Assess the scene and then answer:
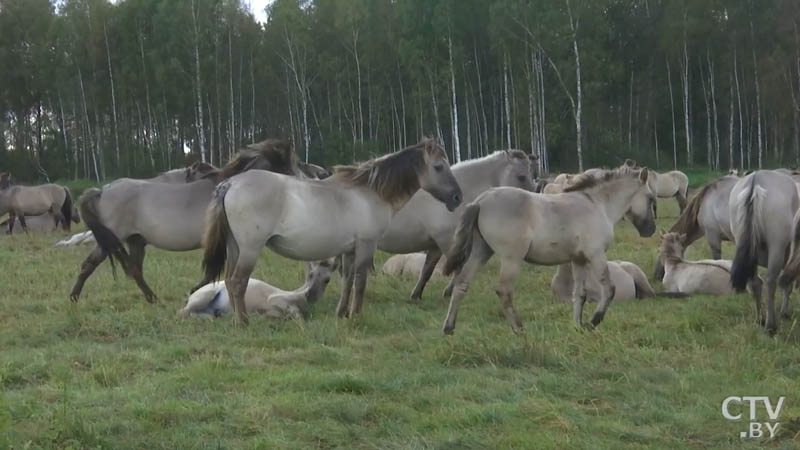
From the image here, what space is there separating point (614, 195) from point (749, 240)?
4.32 ft

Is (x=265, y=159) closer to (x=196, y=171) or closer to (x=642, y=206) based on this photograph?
(x=196, y=171)

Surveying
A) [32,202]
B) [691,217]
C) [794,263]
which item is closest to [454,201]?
[794,263]

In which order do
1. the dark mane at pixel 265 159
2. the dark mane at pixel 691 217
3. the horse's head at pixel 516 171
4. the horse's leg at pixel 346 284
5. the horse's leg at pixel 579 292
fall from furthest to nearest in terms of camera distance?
1. the dark mane at pixel 691 217
2. the horse's head at pixel 516 171
3. the dark mane at pixel 265 159
4. the horse's leg at pixel 346 284
5. the horse's leg at pixel 579 292

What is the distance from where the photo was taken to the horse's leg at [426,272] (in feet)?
33.0

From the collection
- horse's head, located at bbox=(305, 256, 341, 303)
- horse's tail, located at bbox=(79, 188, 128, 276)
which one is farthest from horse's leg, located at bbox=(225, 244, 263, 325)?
horse's tail, located at bbox=(79, 188, 128, 276)

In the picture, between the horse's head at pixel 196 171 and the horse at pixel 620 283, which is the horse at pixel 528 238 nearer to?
the horse at pixel 620 283

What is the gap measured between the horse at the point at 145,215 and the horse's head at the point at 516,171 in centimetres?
314

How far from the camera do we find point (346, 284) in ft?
28.3

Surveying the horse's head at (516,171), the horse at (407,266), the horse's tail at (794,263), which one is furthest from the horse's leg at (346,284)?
the horse's tail at (794,263)

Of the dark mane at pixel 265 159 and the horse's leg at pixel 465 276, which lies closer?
the horse's leg at pixel 465 276

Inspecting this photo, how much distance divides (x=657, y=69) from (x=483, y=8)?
1029 centimetres

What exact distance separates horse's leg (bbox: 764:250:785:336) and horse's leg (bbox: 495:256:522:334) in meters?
2.14

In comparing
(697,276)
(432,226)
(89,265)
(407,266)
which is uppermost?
(432,226)

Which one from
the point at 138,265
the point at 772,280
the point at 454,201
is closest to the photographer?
the point at 772,280
